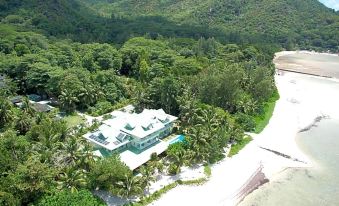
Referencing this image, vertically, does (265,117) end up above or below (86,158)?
below

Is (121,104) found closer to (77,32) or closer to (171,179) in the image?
(171,179)

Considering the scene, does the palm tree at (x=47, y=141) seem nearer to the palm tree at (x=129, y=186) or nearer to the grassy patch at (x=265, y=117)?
the palm tree at (x=129, y=186)

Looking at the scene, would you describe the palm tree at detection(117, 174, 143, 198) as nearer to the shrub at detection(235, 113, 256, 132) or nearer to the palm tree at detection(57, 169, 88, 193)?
the palm tree at detection(57, 169, 88, 193)

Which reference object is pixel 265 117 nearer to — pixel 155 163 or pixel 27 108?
pixel 155 163

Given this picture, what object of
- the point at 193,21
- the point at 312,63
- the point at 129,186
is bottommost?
the point at 312,63

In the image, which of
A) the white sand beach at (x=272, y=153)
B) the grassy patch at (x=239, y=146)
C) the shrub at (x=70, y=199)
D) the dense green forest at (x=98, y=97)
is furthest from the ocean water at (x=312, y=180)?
the shrub at (x=70, y=199)

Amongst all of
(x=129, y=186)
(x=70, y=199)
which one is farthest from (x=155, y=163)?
(x=70, y=199)

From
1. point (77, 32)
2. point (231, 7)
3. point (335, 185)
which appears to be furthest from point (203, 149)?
point (231, 7)
